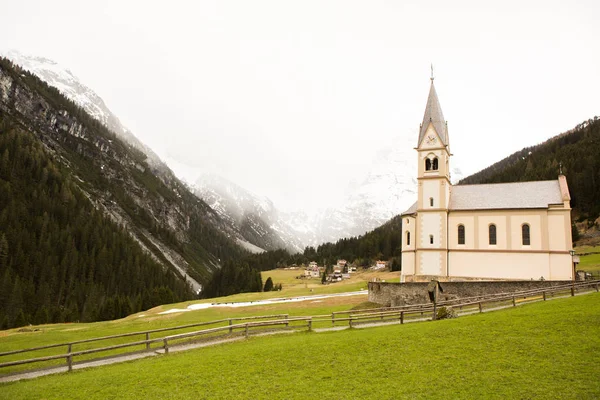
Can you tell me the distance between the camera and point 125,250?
175m

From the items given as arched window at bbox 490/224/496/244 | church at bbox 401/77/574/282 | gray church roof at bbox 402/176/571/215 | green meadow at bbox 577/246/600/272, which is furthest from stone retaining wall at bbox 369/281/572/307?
green meadow at bbox 577/246/600/272

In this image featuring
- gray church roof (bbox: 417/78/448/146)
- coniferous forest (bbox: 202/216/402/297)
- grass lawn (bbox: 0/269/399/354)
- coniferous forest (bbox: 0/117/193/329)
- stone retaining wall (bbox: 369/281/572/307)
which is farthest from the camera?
coniferous forest (bbox: 202/216/402/297)

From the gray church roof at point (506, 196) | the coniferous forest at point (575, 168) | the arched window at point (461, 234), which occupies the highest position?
the coniferous forest at point (575, 168)

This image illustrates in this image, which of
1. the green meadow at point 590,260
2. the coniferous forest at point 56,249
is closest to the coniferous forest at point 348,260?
the coniferous forest at point 56,249

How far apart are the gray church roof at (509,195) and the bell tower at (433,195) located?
2.03 m

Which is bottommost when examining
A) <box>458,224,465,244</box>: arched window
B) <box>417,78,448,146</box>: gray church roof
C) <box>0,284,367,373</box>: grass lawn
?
<box>0,284,367,373</box>: grass lawn

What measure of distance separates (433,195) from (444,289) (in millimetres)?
16317

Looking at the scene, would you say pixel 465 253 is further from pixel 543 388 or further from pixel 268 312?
pixel 543 388

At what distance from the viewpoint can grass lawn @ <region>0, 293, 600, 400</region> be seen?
15.1 meters

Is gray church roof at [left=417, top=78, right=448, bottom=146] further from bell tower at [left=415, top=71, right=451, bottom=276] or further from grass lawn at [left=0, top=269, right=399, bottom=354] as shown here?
grass lawn at [left=0, top=269, right=399, bottom=354]

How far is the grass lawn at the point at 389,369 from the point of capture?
49.4 feet

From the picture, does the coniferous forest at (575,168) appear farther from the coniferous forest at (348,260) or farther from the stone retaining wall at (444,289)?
the stone retaining wall at (444,289)

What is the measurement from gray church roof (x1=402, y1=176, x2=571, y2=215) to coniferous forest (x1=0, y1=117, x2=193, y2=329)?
261ft

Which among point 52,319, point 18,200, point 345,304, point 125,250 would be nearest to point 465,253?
point 345,304
